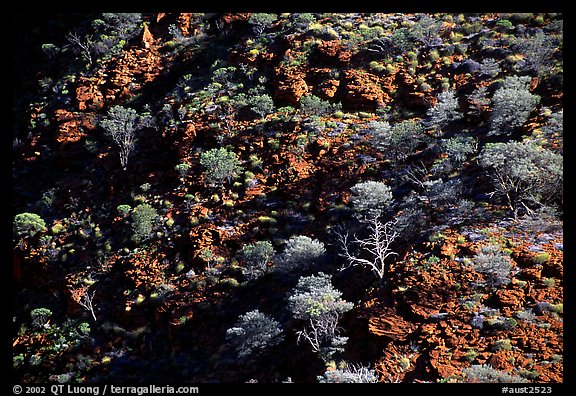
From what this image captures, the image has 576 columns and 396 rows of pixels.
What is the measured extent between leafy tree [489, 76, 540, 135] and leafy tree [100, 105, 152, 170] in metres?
18.7

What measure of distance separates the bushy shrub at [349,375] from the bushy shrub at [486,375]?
2682 mm

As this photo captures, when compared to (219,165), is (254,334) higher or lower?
lower

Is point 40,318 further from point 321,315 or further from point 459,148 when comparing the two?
point 459,148

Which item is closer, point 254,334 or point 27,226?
point 254,334

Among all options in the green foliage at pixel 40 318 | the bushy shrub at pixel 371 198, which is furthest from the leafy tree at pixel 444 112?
the green foliage at pixel 40 318

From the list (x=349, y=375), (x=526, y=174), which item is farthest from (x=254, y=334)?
(x=526, y=174)

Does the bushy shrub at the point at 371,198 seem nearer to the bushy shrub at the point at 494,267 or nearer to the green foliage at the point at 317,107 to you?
the bushy shrub at the point at 494,267

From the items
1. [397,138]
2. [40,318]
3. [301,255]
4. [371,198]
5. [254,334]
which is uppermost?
[397,138]

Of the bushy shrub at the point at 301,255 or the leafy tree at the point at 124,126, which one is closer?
the bushy shrub at the point at 301,255

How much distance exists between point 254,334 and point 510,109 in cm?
1507

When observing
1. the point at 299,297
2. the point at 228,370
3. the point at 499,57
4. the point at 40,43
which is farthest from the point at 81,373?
the point at 40,43

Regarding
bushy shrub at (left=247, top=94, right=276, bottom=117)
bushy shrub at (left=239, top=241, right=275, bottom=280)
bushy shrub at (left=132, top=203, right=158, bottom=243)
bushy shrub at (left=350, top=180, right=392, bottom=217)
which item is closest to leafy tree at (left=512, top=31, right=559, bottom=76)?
bushy shrub at (left=350, top=180, right=392, bottom=217)

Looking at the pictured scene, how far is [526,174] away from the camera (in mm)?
19297

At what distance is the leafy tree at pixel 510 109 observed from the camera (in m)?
22.7
